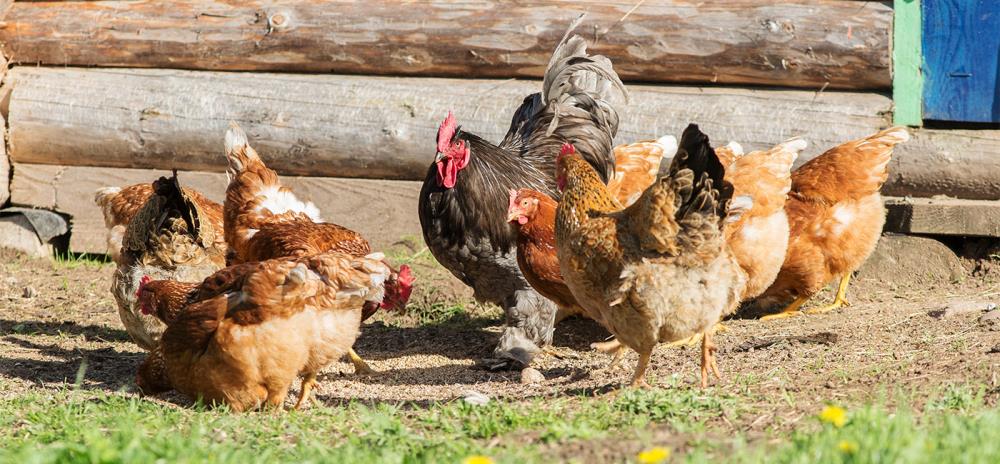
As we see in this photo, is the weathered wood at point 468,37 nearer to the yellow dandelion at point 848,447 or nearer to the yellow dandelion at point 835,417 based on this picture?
the yellow dandelion at point 835,417

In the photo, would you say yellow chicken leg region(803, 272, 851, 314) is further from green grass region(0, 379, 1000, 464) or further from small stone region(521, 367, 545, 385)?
green grass region(0, 379, 1000, 464)

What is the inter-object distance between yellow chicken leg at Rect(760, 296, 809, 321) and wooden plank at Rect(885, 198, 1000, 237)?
42.9 inches

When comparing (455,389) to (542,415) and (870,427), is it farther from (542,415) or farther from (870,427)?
(870,427)

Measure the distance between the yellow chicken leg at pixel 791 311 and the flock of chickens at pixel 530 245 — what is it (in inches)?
1.6

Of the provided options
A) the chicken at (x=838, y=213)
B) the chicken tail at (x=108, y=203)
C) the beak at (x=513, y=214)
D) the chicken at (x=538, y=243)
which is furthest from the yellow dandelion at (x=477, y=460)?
the chicken tail at (x=108, y=203)

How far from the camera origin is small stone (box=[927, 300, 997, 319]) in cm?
627

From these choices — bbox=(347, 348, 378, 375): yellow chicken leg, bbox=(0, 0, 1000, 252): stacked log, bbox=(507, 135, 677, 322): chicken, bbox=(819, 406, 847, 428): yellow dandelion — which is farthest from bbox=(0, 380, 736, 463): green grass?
bbox=(0, 0, 1000, 252): stacked log

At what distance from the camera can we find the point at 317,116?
327 inches

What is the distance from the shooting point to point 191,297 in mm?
5566

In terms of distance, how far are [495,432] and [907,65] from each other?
5153mm

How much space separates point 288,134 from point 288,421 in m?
4.28

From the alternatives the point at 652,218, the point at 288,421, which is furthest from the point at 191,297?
the point at 652,218

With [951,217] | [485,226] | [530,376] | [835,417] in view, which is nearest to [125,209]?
[485,226]

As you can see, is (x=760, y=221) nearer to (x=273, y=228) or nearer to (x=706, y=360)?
(x=706, y=360)
